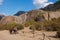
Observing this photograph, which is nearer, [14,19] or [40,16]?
[40,16]

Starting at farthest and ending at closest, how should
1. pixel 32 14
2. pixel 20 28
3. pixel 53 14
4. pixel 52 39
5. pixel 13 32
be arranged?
pixel 32 14
pixel 53 14
pixel 20 28
pixel 13 32
pixel 52 39

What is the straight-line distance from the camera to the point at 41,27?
30.1m

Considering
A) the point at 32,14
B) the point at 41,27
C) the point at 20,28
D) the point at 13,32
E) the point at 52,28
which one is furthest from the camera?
the point at 32,14

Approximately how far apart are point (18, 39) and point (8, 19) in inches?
1283

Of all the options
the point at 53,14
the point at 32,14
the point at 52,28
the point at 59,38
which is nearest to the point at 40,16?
the point at 53,14

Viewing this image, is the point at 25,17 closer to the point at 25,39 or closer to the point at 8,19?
the point at 8,19

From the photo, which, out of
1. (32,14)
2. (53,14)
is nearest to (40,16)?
(53,14)

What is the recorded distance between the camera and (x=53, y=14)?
4328cm

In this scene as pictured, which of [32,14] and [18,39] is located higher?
[32,14]

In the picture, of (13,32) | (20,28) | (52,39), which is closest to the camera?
(52,39)

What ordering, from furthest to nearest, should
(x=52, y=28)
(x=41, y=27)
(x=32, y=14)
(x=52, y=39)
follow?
(x=32, y=14) < (x=41, y=27) < (x=52, y=28) < (x=52, y=39)

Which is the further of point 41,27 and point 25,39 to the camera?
point 41,27

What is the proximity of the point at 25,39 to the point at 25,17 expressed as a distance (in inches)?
1350

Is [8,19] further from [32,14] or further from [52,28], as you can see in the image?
[52,28]
